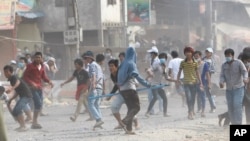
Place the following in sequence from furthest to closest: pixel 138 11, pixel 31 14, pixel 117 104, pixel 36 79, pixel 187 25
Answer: pixel 187 25
pixel 138 11
pixel 31 14
pixel 36 79
pixel 117 104

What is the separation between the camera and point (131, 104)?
1115 centimetres

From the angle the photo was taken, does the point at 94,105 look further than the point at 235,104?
Yes

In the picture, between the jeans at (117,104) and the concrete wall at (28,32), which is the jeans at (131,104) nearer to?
the jeans at (117,104)

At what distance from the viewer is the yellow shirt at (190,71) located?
13797mm

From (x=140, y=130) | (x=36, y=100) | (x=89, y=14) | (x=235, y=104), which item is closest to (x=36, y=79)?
(x=36, y=100)

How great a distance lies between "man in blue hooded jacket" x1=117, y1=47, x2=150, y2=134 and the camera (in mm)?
11086

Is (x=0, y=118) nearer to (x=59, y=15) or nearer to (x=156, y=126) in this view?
(x=156, y=126)

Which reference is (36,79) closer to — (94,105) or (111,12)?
(94,105)

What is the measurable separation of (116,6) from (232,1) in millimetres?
13262

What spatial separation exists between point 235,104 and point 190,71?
2633mm

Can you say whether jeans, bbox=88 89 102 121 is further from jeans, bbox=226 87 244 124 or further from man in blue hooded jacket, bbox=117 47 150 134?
jeans, bbox=226 87 244 124

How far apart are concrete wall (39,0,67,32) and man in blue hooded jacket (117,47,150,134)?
75.4ft

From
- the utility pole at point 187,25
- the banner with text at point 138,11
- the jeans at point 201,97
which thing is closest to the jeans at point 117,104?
the jeans at point 201,97

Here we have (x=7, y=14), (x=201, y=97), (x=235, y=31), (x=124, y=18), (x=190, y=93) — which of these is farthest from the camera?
(x=235, y=31)
